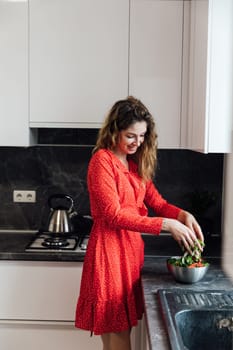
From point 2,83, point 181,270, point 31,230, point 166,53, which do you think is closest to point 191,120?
point 166,53

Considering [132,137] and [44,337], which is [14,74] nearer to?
[132,137]

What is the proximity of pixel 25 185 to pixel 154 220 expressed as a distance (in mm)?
1173

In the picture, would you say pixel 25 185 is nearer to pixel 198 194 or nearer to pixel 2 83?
pixel 2 83

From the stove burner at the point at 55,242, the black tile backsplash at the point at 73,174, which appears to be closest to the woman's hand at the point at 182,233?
the stove burner at the point at 55,242

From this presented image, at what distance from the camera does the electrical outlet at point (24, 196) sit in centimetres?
294

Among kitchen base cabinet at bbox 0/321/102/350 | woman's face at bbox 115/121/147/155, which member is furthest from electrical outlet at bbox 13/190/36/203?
woman's face at bbox 115/121/147/155

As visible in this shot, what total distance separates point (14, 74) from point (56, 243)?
865 mm

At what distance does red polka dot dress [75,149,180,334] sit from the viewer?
206 centimetres

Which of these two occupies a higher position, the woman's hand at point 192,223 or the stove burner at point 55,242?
the woman's hand at point 192,223

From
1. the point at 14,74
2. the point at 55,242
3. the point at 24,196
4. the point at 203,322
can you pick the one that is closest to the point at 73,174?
the point at 24,196

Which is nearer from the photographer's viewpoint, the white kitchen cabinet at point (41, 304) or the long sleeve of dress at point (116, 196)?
the long sleeve of dress at point (116, 196)

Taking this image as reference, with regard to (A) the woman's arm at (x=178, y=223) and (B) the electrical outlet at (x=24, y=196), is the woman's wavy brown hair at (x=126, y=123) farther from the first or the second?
(B) the electrical outlet at (x=24, y=196)

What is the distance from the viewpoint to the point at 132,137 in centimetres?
210

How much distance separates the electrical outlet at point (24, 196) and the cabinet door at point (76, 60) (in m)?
0.51
